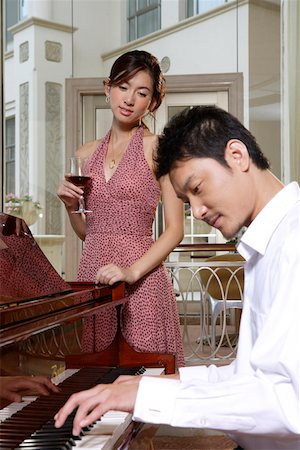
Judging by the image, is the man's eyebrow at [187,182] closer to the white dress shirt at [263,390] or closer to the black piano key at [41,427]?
the white dress shirt at [263,390]

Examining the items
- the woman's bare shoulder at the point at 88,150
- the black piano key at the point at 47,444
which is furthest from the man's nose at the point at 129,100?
the black piano key at the point at 47,444

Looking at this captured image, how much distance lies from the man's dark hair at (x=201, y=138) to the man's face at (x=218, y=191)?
0.02 m

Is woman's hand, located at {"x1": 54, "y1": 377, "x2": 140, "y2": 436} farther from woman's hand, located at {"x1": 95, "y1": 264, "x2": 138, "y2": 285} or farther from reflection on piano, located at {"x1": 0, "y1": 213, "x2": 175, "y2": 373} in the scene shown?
woman's hand, located at {"x1": 95, "y1": 264, "x2": 138, "y2": 285}

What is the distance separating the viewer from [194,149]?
1.41 metres

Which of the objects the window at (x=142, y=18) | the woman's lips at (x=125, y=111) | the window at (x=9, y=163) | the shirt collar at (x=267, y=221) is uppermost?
the window at (x=142, y=18)

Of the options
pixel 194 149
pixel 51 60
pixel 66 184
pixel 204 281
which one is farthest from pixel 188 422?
pixel 51 60

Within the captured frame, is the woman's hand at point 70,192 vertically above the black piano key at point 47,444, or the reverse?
the woman's hand at point 70,192

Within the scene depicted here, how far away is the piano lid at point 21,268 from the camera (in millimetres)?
1612

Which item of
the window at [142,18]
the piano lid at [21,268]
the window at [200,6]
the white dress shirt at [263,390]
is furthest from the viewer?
the window at [142,18]

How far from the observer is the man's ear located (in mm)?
1405

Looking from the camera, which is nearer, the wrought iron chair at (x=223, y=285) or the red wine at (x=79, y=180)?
the red wine at (x=79, y=180)

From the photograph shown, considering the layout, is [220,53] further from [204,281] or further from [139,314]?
[139,314]

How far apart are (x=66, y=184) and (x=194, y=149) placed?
946mm

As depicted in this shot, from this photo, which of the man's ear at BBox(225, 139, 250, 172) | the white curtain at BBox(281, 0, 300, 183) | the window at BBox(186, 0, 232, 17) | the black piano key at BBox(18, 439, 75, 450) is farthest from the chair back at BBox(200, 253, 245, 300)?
the black piano key at BBox(18, 439, 75, 450)
